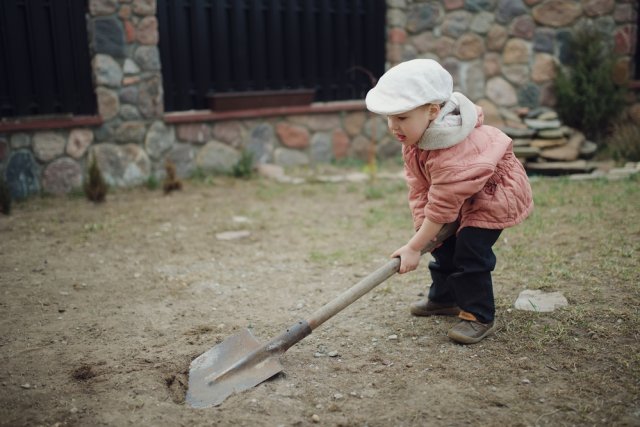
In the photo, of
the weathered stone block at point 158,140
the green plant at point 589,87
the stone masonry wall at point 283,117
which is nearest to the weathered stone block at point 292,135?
the stone masonry wall at point 283,117

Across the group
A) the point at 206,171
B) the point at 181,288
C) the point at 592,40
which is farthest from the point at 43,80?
the point at 592,40

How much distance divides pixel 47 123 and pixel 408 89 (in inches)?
163

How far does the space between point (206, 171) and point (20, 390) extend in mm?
4022

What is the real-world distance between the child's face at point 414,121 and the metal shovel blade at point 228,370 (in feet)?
3.47

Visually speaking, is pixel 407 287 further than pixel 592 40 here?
No

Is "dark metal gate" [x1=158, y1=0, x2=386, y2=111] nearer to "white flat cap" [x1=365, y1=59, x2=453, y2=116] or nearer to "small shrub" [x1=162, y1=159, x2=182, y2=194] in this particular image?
"small shrub" [x1=162, y1=159, x2=182, y2=194]

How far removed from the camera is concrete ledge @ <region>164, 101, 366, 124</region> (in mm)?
5945

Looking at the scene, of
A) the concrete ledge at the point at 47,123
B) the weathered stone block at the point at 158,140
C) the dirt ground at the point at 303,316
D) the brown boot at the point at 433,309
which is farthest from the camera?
the weathered stone block at the point at 158,140

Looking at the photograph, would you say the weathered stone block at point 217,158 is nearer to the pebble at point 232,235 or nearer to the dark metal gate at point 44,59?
the dark metal gate at point 44,59

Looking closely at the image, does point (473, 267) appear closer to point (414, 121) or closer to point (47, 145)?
point (414, 121)

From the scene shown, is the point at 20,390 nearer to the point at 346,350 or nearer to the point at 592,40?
the point at 346,350

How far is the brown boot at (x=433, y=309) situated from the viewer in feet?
9.57

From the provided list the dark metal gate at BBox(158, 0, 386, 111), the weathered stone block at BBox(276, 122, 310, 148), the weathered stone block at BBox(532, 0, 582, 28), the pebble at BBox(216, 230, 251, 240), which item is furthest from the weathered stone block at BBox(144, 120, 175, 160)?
the weathered stone block at BBox(532, 0, 582, 28)

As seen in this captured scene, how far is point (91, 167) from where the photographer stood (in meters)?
5.18
